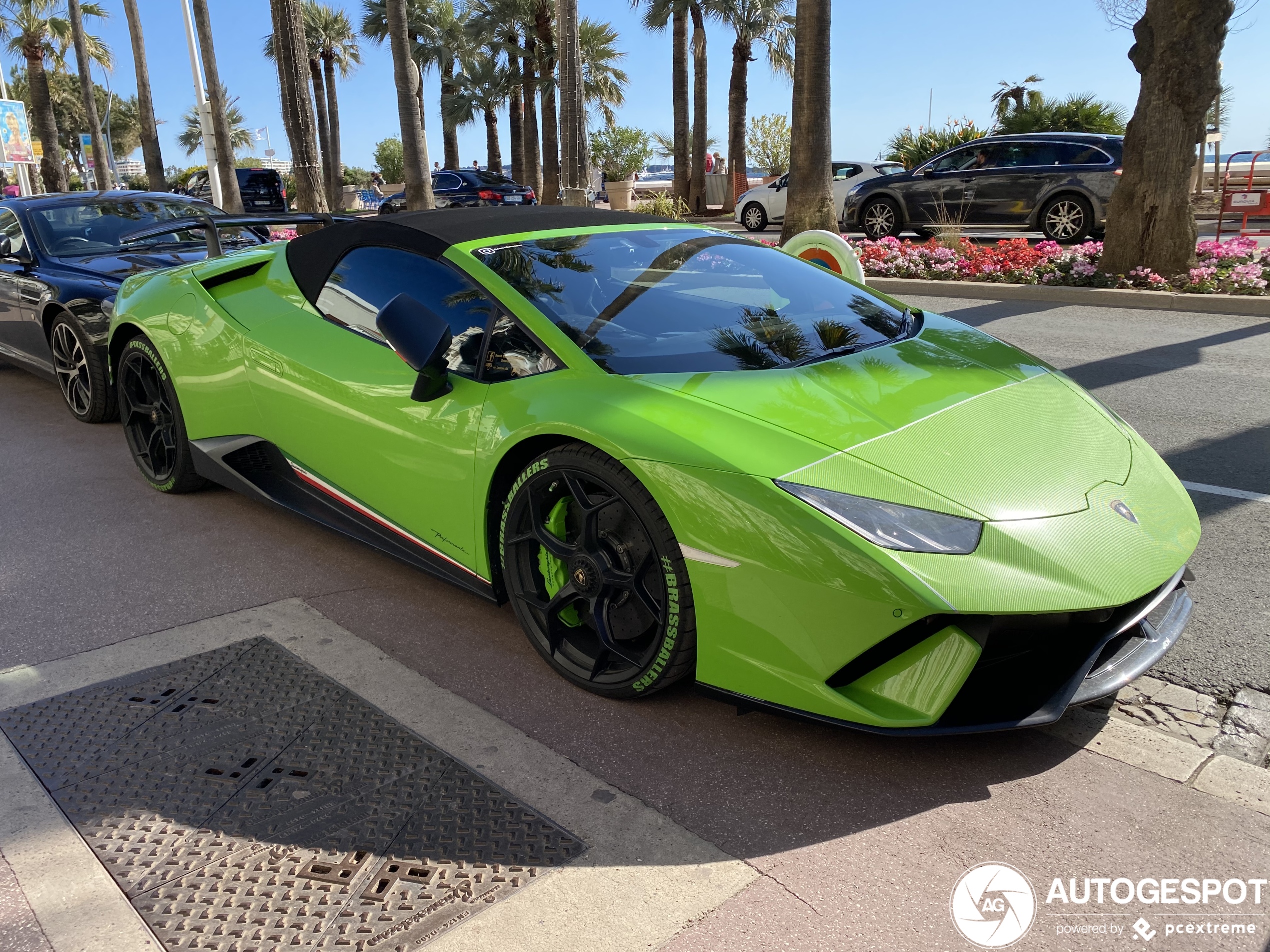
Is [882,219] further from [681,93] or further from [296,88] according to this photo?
[681,93]

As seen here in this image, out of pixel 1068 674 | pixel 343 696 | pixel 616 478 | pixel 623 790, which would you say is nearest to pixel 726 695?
pixel 623 790

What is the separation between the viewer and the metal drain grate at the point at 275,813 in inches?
81.1

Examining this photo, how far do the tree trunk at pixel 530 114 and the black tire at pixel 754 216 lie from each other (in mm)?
16854

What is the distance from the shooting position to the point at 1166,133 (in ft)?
30.9

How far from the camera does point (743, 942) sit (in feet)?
6.43

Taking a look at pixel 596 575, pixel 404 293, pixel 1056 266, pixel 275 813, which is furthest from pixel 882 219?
pixel 275 813

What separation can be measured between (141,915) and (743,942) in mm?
1243

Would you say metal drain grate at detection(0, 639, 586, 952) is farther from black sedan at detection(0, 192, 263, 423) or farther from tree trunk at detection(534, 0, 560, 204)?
tree trunk at detection(534, 0, 560, 204)

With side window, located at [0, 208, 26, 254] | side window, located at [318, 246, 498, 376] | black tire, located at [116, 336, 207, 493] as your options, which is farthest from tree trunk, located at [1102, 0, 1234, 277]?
side window, located at [0, 208, 26, 254]

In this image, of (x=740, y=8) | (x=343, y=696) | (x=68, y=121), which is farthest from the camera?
(x=68, y=121)

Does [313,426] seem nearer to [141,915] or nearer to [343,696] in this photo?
[343,696]

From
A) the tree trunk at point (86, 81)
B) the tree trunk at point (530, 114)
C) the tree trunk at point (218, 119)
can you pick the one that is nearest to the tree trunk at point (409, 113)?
the tree trunk at point (218, 119)

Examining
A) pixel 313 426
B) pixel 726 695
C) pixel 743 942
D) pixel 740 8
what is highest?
pixel 740 8

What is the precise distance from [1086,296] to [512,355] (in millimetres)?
8336
